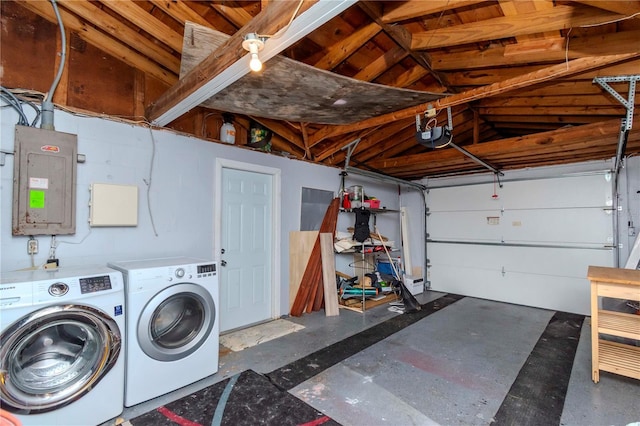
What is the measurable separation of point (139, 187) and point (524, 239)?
574 cm

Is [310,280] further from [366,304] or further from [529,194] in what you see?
[529,194]

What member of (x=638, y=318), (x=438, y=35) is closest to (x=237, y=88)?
(x=438, y=35)

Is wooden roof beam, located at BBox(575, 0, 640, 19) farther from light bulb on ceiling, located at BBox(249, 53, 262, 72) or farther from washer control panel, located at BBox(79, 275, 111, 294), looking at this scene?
washer control panel, located at BBox(79, 275, 111, 294)

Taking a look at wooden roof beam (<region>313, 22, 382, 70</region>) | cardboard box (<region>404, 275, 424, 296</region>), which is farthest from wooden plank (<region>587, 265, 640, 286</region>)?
cardboard box (<region>404, 275, 424, 296</region>)

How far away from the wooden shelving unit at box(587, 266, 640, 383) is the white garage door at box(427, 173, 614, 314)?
2.16 metres

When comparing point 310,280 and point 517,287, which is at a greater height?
point 310,280

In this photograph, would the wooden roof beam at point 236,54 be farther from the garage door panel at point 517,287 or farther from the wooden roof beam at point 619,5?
the garage door panel at point 517,287

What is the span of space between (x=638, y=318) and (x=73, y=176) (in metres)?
5.04

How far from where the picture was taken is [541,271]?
→ 4.95m

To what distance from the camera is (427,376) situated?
265cm

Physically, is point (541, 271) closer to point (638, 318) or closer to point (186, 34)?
point (638, 318)

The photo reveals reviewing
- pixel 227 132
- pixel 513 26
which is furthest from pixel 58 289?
pixel 513 26

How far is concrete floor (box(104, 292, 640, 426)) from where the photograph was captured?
7.06ft

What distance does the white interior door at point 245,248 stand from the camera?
11.8 ft
